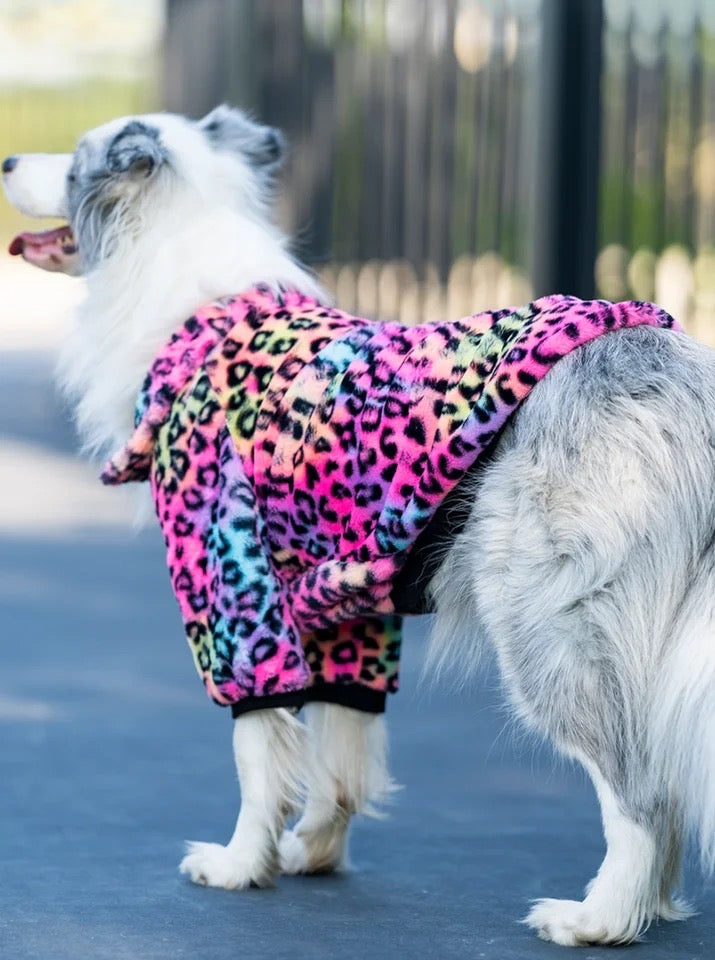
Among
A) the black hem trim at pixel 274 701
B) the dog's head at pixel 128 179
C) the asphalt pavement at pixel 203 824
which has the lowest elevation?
the asphalt pavement at pixel 203 824

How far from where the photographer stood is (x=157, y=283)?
4051 mm

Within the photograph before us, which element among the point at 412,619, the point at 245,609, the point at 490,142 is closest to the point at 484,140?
the point at 490,142

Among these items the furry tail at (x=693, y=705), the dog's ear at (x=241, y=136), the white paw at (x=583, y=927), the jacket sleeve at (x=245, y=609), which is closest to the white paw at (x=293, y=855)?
the jacket sleeve at (x=245, y=609)

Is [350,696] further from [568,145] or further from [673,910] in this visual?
[568,145]

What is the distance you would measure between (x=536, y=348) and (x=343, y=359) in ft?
1.73

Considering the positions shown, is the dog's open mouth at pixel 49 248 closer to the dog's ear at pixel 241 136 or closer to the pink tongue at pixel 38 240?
the pink tongue at pixel 38 240

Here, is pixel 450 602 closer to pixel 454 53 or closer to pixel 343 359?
pixel 343 359

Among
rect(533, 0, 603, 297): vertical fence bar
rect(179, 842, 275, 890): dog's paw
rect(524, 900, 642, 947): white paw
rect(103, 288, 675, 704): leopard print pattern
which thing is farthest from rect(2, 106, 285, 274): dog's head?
rect(533, 0, 603, 297): vertical fence bar

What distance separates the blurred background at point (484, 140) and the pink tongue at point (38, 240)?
143cm

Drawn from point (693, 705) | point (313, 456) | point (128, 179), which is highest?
point (128, 179)

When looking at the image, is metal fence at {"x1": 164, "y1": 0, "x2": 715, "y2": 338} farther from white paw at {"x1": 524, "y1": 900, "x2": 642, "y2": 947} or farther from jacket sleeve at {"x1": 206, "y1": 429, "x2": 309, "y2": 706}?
white paw at {"x1": 524, "y1": 900, "x2": 642, "y2": 947}

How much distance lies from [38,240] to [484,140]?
405cm

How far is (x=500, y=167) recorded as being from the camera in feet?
25.5

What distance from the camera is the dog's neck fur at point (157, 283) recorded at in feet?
13.2
